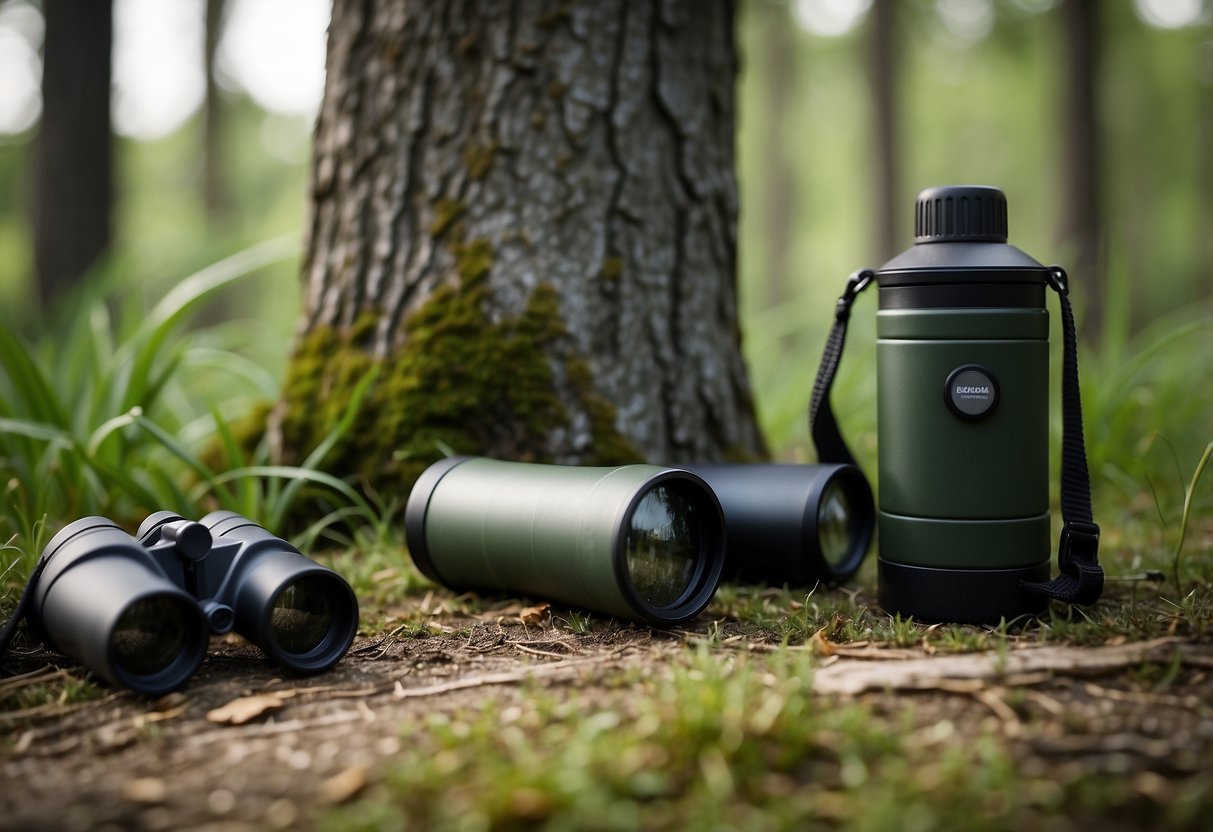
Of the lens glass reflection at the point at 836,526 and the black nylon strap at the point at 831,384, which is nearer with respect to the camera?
the black nylon strap at the point at 831,384

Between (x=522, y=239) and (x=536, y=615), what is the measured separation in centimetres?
119

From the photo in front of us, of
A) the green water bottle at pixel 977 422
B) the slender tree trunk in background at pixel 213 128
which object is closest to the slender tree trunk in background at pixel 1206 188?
the slender tree trunk in background at pixel 213 128

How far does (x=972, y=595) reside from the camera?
2182 mm

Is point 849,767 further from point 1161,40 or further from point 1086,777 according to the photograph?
point 1161,40

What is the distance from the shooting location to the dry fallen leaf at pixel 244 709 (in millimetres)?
1688

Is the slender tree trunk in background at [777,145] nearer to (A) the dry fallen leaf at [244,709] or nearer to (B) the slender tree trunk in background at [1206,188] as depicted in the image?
(B) the slender tree trunk in background at [1206,188]

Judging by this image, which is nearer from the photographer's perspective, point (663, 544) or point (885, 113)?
point (663, 544)

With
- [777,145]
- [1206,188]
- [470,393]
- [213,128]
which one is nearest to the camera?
[470,393]

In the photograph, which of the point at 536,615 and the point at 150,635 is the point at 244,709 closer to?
the point at 150,635

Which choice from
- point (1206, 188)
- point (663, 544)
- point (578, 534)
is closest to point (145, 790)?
point (578, 534)

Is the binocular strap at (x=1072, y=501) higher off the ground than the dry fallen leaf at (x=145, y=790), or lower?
higher

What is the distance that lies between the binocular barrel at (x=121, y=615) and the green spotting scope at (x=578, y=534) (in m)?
0.72

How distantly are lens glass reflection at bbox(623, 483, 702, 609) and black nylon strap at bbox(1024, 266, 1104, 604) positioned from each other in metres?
0.75

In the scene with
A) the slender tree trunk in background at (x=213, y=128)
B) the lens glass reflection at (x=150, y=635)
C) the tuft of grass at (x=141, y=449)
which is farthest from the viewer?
the slender tree trunk in background at (x=213, y=128)
